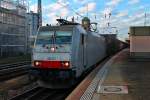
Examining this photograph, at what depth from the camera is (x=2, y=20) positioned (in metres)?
57.8

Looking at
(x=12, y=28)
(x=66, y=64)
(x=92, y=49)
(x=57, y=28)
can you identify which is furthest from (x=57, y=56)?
(x=12, y=28)

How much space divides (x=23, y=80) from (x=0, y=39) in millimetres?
35972

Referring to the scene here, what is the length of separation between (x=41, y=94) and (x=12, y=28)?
46.6 m

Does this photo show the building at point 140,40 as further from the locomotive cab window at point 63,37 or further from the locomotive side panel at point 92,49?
the locomotive cab window at point 63,37

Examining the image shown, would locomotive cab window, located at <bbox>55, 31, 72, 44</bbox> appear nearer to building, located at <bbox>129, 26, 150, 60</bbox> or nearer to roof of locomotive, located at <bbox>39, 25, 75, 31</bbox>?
roof of locomotive, located at <bbox>39, 25, 75, 31</bbox>

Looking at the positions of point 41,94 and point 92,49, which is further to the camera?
point 92,49

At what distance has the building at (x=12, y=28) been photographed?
57219 millimetres

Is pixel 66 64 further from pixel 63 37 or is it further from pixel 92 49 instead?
pixel 92 49

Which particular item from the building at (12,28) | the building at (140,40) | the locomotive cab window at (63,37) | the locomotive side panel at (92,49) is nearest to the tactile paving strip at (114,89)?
the locomotive cab window at (63,37)

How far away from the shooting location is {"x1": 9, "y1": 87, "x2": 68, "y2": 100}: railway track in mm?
15005

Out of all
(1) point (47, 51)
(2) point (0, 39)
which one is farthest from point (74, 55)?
(2) point (0, 39)

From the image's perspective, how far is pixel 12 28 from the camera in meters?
61.5

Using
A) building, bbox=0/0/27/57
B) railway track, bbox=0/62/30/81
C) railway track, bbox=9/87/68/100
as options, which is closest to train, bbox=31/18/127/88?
railway track, bbox=9/87/68/100

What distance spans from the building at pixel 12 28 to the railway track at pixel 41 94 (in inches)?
1523
